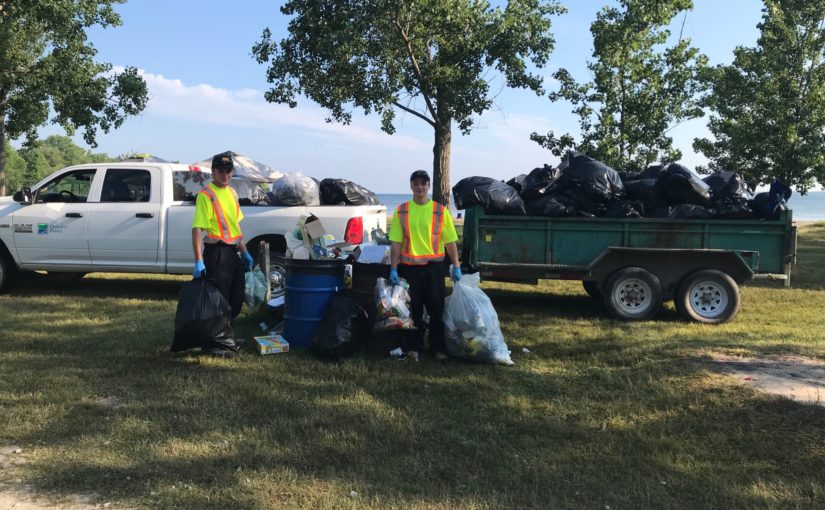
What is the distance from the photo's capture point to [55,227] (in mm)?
8836

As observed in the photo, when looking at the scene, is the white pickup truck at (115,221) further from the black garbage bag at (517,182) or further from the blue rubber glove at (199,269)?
the blue rubber glove at (199,269)

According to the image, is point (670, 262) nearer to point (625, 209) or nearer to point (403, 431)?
point (625, 209)

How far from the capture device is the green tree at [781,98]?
1638 cm

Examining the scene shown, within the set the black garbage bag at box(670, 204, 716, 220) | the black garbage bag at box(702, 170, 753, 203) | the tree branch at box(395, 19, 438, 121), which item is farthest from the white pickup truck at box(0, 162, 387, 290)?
the tree branch at box(395, 19, 438, 121)

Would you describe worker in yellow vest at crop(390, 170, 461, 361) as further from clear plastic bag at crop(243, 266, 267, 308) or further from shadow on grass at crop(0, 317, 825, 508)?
clear plastic bag at crop(243, 266, 267, 308)

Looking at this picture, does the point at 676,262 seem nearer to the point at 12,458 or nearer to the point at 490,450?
the point at 490,450

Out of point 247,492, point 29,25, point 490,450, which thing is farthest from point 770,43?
point 29,25

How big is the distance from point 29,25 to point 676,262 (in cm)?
1762

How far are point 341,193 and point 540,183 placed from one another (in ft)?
8.64

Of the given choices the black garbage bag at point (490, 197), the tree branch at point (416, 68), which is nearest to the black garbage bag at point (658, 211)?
the black garbage bag at point (490, 197)

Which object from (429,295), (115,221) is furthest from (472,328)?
(115,221)

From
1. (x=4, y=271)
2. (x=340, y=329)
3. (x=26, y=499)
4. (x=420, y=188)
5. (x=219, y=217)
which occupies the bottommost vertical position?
(x=26, y=499)

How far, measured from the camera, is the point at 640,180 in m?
8.17

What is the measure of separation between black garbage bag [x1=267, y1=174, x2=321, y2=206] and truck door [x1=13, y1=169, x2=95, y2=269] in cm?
268
